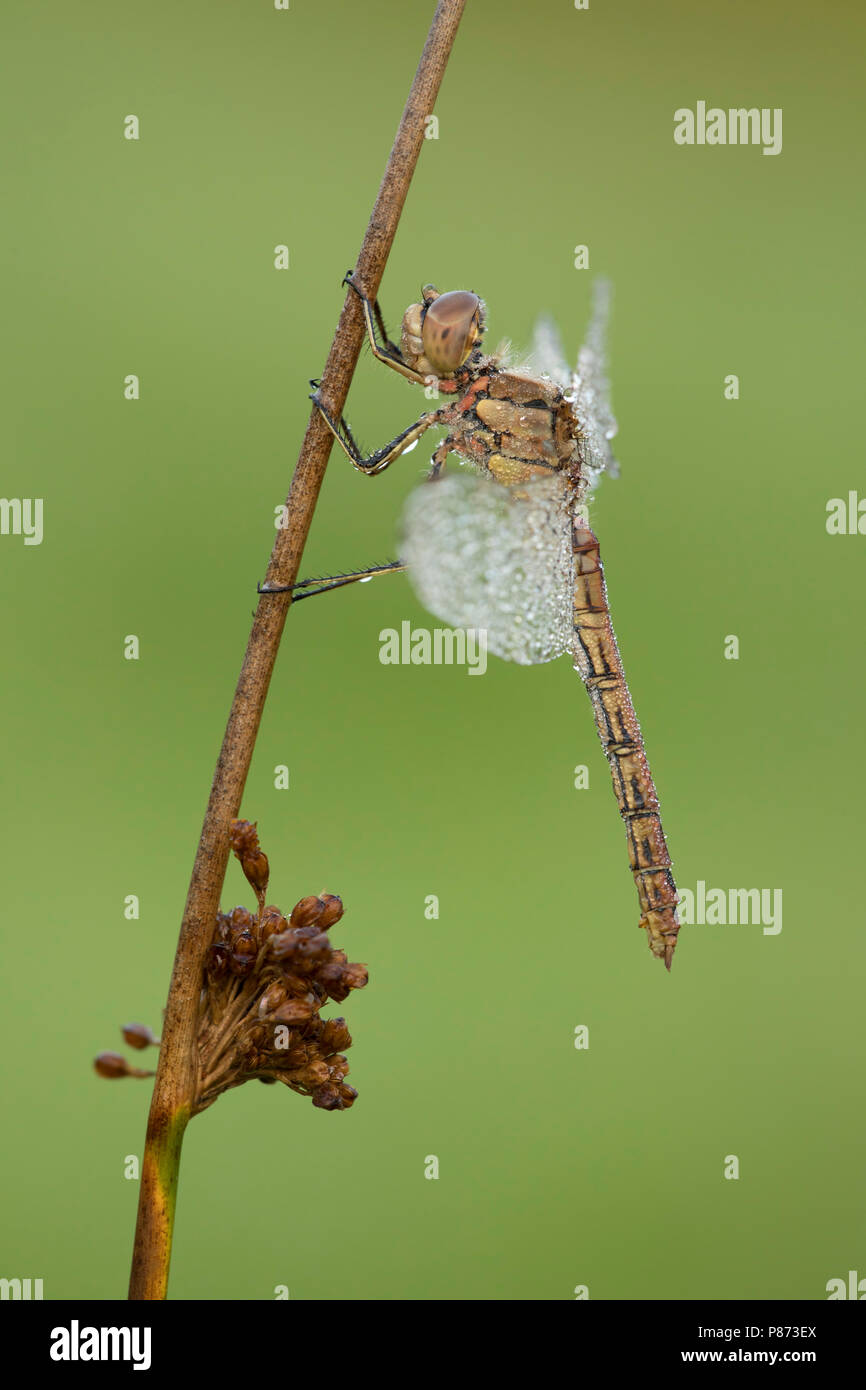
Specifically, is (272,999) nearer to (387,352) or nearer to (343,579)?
(343,579)

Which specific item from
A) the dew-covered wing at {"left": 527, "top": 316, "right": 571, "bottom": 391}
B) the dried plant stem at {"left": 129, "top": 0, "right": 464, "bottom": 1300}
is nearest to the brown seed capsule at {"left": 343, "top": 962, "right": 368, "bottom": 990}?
the dried plant stem at {"left": 129, "top": 0, "right": 464, "bottom": 1300}

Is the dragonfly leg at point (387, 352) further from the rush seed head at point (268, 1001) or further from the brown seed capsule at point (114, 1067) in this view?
the brown seed capsule at point (114, 1067)

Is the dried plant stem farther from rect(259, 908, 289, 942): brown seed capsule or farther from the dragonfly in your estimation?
the dragonfly

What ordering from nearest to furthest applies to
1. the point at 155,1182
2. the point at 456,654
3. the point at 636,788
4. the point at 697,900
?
the point at 155,1182
the point at 636,788
the point at 456,654
the point at 697,900

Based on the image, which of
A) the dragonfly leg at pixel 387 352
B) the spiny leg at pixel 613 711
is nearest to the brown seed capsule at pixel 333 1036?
the spiny leg at pixel 613 711

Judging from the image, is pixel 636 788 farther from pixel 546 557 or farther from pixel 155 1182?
pixel 155 1182

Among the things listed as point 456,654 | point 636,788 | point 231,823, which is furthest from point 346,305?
point 456,654

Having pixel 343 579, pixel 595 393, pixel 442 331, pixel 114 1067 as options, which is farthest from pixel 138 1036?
pixel 595 393
